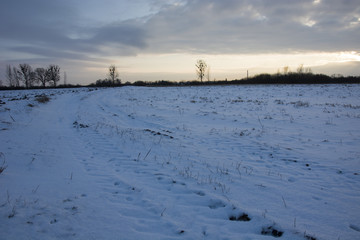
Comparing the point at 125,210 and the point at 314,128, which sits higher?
the point at 314,128

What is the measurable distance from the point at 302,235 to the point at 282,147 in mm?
4514

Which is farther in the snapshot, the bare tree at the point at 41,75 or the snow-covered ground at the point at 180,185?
the bare tree at the point at 41,75

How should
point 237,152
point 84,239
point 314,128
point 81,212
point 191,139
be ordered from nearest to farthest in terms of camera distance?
point 84,239, point 81,212, point 237,152, point 191,139, point 314,128

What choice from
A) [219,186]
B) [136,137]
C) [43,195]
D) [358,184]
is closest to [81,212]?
[43,195]

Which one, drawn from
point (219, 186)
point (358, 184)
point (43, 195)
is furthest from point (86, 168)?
point (358, 184)

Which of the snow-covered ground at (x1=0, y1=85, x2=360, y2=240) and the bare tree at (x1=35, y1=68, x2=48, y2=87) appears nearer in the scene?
the snow-covered ground at (x1=0, y1=85, x2=360, y2=240)

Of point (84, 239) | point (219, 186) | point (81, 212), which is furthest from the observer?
point (219, 186)

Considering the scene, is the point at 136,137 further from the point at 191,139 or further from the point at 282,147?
the point at 282,147

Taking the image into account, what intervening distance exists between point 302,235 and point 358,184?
9.11 ft

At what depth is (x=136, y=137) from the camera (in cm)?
834

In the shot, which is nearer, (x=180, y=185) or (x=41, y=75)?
(x=180, y=185)

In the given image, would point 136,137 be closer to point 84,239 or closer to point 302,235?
point 84,239

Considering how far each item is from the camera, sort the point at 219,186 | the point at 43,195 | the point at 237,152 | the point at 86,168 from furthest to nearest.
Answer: the point at 237,152 → the point at 86,168 → the point at 219,186 → the point at 43,195

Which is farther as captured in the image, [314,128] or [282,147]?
[314,128]
